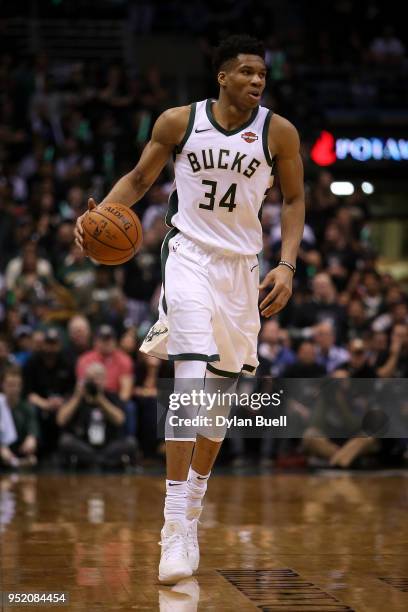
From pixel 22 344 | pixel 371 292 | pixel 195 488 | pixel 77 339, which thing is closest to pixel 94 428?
pixel 77 339

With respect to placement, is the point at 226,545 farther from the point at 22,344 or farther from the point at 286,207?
the point at 22,344

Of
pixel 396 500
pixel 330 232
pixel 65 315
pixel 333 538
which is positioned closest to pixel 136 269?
pixel 65 315

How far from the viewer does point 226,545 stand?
6.43 metres

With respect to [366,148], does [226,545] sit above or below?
below

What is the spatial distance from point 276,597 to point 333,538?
1879mm

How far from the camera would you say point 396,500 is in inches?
345

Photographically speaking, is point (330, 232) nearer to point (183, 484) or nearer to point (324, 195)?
point (324, 195)

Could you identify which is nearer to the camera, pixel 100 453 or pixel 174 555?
pixel 174 555

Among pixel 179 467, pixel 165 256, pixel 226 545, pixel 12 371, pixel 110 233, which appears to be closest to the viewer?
pixel 179 467

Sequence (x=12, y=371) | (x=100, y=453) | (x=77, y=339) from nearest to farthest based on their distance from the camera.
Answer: (x=100, y=453) → (x=12, y=371) → (x=77, y=339)

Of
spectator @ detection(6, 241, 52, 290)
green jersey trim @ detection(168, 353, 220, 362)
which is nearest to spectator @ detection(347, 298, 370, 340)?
spectator @ detection(6, 241, 52, 290)

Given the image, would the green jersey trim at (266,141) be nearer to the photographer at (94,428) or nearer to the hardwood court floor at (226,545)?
the hardwood court floor at (226,545)

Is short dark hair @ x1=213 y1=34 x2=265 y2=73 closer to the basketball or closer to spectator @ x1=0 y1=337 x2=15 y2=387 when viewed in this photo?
the basketball

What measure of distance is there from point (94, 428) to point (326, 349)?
257 centimetres
